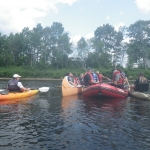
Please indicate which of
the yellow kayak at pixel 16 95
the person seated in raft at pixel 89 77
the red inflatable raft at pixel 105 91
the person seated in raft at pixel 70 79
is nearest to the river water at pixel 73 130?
the yellow kayak at pixel 16 95

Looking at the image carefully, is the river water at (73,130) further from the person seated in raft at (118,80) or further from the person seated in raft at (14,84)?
the person seated in raft at (118,80)

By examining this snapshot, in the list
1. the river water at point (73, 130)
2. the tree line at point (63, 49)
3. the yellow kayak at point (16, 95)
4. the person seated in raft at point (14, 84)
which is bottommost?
the river water at point (73, 130)

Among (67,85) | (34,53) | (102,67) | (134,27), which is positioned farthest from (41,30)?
(67,85)

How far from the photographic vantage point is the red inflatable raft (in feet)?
35.5

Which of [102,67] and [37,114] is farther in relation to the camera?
[102,67]

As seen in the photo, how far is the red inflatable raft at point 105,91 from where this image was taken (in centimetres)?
1083

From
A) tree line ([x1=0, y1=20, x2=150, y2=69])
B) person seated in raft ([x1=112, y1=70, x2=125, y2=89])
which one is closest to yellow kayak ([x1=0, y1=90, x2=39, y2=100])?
person seated in raft ([x1=112, y1=70, x2=125, y2=89])

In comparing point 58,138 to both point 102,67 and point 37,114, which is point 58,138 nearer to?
point 37,114

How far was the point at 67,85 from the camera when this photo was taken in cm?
1241

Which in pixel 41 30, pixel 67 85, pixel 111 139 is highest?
pixel 41 30

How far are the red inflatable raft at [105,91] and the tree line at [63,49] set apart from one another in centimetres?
3148

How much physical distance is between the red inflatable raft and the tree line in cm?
3148

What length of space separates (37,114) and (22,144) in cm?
275

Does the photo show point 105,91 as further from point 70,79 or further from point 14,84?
point 14,84
